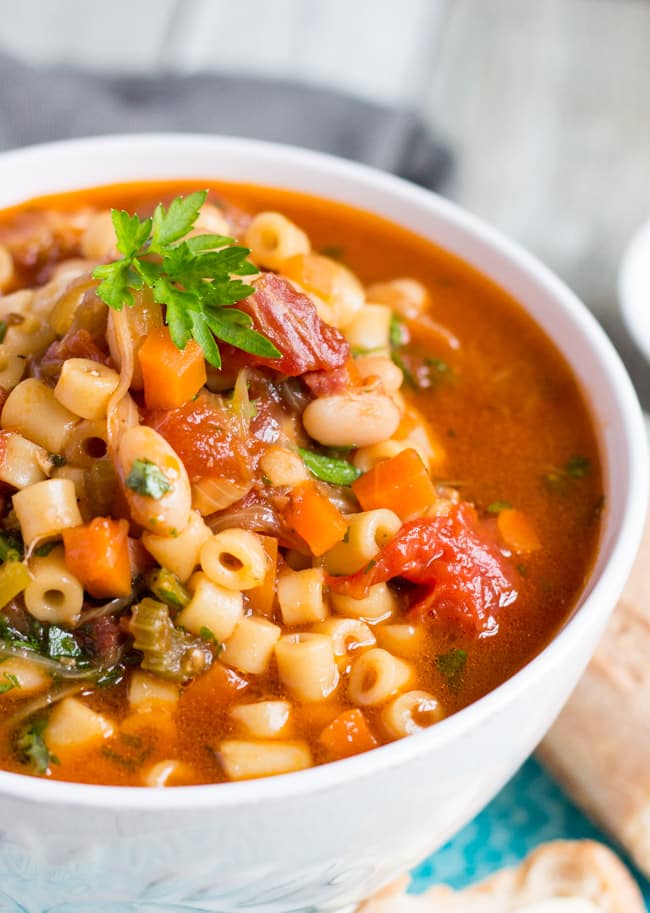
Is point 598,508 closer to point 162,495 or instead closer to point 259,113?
point 162,495

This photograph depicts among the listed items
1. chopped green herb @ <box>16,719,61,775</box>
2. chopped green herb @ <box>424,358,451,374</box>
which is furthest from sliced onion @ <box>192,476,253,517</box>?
chopped green herb @ <box>424,358,451,374</box>

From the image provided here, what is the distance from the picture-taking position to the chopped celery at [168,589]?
2.47 m

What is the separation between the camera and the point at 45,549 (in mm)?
2512

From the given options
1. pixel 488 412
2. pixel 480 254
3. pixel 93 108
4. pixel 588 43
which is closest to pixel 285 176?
pixel 480 254

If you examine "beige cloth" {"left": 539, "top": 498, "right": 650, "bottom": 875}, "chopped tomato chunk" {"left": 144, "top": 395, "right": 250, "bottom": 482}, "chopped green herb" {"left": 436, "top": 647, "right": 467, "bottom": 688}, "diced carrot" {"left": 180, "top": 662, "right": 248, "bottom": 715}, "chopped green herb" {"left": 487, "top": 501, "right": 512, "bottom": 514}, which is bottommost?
"beige cloth" {"left": 539, "top": 498, "right": 650, "bottom": 875}

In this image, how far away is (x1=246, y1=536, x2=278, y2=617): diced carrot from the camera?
8.55 feet

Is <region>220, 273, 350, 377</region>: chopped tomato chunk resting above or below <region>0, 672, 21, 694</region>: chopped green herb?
above

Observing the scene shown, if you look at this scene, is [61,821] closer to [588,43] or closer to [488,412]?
[488,412]

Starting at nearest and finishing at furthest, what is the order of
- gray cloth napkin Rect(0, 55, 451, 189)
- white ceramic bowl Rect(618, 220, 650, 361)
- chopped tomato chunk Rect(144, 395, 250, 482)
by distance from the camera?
chopped tomato chunk Rect(144, 395, 250, 482) → white ceramic bowl Rect(618, 220, 650, 361) → gray cloth napkin Rect(0, 55, 451, 189)

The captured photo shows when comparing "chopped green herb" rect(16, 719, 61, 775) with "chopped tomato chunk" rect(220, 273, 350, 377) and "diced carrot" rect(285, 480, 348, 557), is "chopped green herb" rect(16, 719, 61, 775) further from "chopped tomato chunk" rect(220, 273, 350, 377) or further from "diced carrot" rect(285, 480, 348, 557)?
"chopped tomato chunk" rect(220, 273, 350, 377)

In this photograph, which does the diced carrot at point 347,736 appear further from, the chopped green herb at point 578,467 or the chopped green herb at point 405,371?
the chopped green herb at point 405,371

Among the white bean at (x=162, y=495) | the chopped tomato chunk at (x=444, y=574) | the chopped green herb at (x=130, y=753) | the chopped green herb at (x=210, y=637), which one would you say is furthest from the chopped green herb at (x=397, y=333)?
the chopped green herb at (x=130, y=753)

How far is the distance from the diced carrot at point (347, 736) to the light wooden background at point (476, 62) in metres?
3.50

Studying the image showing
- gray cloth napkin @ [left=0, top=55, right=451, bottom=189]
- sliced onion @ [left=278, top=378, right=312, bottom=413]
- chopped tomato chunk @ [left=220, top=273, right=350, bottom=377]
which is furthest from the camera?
gray cloth napkin @ [left=0, top=55, right=451, bottom=189]
